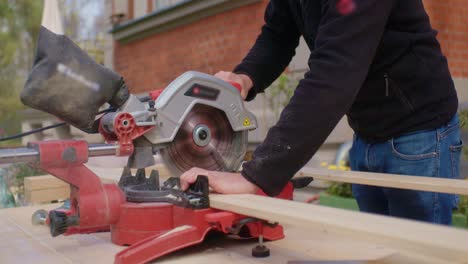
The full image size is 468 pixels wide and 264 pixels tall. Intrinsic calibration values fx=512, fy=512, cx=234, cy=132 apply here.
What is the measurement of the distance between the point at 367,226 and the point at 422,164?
30.9 inches

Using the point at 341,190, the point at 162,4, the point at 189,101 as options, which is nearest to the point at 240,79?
the point at 189,101

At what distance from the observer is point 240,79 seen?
195 cm

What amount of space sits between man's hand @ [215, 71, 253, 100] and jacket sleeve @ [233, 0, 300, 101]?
0.09 ft

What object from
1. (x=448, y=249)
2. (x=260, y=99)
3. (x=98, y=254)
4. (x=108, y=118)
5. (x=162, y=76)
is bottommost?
(x=98, y=254)

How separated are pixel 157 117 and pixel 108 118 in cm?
15

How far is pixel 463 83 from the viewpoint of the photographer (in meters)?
4.46

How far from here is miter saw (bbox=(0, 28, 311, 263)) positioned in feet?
4.50

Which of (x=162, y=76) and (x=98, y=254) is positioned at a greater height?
(x=162, y=76)

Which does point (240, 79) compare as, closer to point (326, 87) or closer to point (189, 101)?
point (189, 101)

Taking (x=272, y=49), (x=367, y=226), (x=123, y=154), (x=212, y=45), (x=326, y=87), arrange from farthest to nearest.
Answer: (x=212, y=45), (x=272, y=49), (x=123, y=154), (x=326, y=87), (x=367, y=226)

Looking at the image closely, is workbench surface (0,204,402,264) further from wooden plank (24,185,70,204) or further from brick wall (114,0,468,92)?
brick wall (114,0,468,92)

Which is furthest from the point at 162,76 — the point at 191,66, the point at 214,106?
the point at 214,106

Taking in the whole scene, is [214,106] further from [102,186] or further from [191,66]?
[191,66]

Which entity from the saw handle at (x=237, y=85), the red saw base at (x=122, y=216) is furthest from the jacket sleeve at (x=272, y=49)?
the red saw base at (x=122, y=216)
